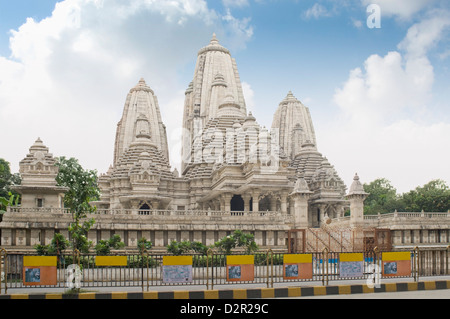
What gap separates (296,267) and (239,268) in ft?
7.20

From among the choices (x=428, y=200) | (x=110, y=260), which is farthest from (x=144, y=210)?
(x=428, y=200)

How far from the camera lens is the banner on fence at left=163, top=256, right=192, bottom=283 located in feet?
Answer: 65.1

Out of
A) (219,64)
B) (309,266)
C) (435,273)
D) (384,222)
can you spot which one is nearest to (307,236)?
(384,222)

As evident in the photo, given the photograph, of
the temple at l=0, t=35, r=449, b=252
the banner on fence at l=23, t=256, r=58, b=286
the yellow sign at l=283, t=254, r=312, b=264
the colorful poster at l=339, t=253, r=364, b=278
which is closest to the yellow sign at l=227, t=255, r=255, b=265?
the yellow sign at l=283, t=254, r=312, b=264

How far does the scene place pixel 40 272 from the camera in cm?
1948

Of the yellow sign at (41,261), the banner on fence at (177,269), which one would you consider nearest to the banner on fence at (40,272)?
the yellow sign at (41,261)

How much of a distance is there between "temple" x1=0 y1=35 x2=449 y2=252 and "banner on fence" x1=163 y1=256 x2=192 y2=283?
59.7 feet

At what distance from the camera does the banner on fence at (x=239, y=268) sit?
2006 cm

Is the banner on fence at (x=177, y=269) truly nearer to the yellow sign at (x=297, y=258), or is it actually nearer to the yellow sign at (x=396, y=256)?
the yellow sign at (x=297, y=258)

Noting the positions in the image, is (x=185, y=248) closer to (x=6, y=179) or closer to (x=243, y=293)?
(x=243, y=293)

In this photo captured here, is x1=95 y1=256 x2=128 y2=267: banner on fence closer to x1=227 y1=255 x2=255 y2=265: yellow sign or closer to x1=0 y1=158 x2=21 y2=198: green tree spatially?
x1=227 y1=255 x2=255 y2=265: yellow sign
